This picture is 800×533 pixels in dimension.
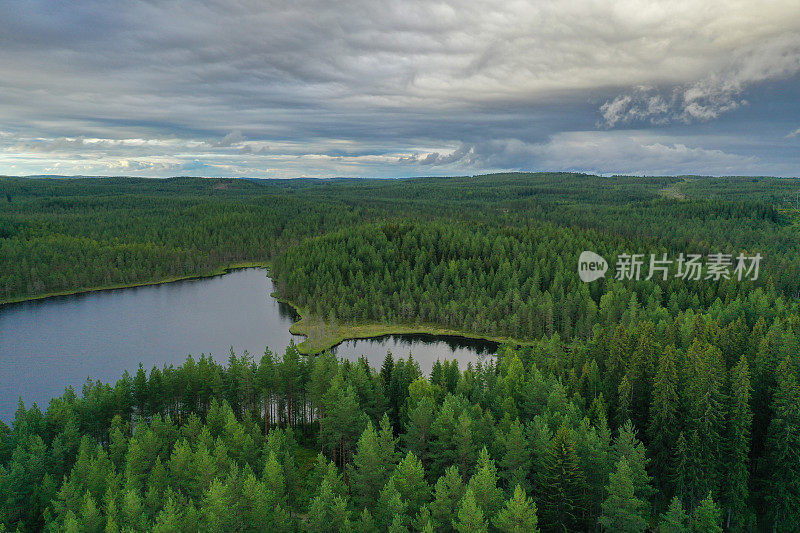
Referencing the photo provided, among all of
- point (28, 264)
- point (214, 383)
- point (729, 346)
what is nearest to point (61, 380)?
point (214, 383)

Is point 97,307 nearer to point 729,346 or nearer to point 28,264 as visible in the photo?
point 28,264

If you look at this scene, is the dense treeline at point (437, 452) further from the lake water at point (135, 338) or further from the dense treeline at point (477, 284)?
the dense treeline at point (477, 284)

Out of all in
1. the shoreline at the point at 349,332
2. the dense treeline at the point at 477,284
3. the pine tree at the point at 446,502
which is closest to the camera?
the pine tree at the point at 446,502

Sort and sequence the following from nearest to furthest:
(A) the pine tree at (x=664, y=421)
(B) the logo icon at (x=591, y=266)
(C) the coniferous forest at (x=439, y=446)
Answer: (C) the coniferous forest at (x=439, y=446) → (A) the pine tree at (x=664, y=421) → (B) the logo icon at (x=591, y=266)

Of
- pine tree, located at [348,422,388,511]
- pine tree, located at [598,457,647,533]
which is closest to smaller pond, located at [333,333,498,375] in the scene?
pine tree, located at [348,422,388,511]

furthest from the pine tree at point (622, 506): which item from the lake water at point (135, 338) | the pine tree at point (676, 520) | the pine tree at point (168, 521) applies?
the lake water at point (135, 338)

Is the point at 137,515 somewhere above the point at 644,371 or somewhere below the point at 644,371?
below

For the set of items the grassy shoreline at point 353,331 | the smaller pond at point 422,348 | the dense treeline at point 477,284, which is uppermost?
the dense treeline at point 477,284

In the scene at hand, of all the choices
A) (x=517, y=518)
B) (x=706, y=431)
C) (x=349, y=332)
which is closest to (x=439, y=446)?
(x=517, y=518)
